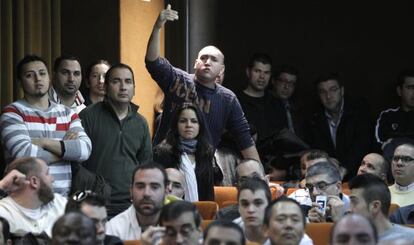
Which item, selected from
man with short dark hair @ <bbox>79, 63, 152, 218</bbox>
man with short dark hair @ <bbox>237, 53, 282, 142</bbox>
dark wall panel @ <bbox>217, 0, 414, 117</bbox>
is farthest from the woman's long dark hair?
dark wall panel @ <bbox>217, 0, 414, 117</bbox>

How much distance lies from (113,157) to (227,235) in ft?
7.50

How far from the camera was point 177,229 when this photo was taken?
6.54m

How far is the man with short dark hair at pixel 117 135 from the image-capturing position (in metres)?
8.37

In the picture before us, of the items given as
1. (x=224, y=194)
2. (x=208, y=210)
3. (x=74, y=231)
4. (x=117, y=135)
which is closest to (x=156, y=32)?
(x=117, y=135)

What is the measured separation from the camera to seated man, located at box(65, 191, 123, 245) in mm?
6631

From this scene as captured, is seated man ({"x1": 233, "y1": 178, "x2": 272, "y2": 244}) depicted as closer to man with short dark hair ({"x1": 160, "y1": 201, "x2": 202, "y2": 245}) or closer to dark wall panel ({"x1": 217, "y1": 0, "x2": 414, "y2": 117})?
man with short dark hair ({"x1": 160, "y1": 201, "x2": 202, "y2": 245})

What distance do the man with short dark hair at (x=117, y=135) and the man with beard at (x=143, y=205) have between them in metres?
1.00

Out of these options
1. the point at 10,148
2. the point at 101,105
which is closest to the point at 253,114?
the point at 101,105

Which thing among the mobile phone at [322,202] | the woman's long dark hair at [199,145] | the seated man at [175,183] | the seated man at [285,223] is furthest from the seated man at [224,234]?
the woman's long dark hair at [199,145]

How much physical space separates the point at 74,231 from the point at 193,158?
8.54 feet

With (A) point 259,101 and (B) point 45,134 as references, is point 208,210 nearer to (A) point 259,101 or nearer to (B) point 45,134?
(B) point 45,134

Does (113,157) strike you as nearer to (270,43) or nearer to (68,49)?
(68,49)

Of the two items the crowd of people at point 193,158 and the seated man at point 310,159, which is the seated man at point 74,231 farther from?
the seated man at point 310,159

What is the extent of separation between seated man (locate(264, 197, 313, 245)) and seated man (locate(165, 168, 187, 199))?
4.07 feet
